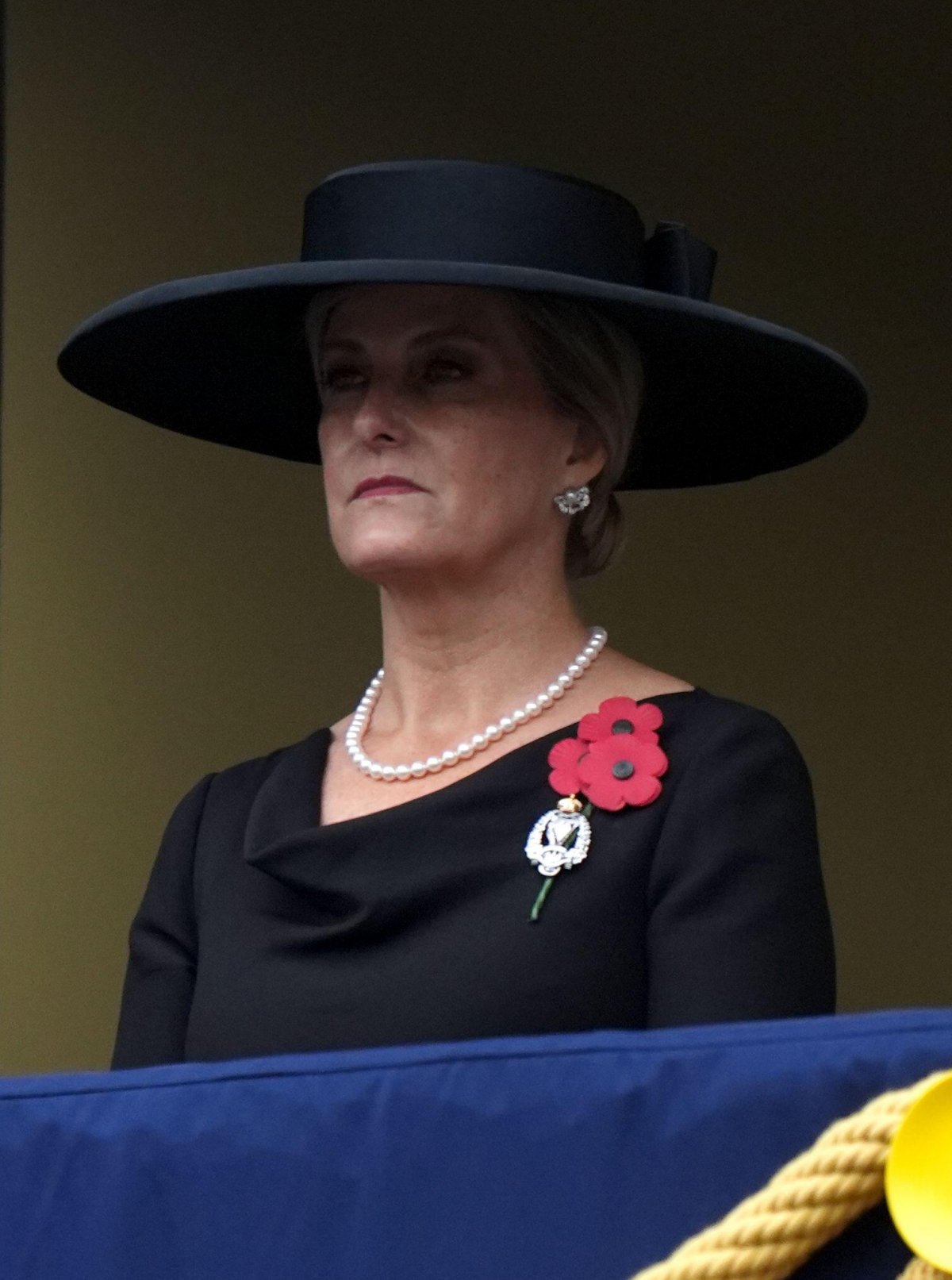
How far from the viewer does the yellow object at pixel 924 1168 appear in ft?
2.88

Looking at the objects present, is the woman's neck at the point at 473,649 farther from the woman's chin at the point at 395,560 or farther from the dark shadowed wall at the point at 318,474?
the dark shadowed wall at the point at 318,474

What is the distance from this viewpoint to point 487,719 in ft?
6.00

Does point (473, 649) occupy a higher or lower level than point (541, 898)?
higher

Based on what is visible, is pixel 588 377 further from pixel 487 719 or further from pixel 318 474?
pixel 318 474

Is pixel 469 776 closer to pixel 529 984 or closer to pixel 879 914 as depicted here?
pixel 529 984

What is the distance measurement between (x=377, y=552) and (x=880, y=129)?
2.11m

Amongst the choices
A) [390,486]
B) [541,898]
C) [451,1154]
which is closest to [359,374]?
[390,486]

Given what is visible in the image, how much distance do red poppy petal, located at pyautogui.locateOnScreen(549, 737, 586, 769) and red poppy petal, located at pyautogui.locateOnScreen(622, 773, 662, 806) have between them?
6 centimetres

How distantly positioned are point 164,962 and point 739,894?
536mm

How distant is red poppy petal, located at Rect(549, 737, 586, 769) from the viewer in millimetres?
1733

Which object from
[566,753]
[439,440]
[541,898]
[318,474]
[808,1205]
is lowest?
[808,1205]

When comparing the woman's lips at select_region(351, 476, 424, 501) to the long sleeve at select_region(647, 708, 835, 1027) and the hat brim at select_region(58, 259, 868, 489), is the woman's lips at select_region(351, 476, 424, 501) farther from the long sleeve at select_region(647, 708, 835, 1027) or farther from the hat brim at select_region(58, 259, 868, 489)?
the long sleeve at select_region(647, 708, 835, 1027)

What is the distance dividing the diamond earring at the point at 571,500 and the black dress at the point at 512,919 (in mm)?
201

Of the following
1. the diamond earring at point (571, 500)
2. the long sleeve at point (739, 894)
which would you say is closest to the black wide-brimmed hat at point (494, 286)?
the diamond earring at point (571, 500)
